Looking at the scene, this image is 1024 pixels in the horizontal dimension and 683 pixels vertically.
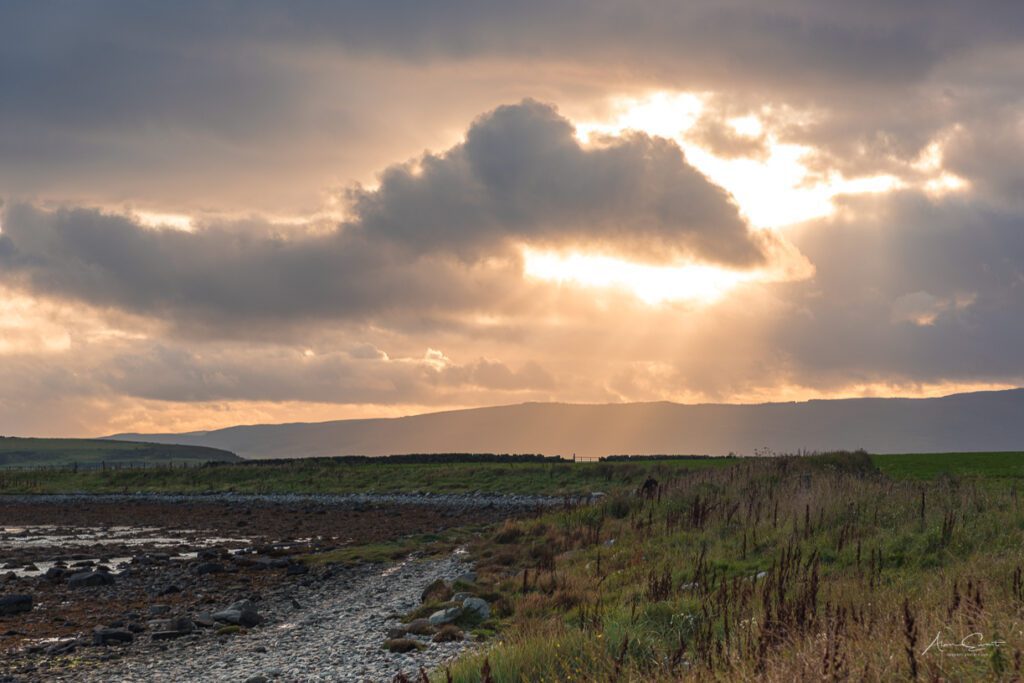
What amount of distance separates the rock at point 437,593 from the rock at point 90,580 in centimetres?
1554

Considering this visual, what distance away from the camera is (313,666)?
678 inches

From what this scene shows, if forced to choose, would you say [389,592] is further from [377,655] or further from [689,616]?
[689,616]

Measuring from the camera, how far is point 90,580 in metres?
31.9

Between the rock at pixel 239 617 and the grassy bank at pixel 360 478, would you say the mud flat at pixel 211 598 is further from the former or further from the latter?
the grassy bank at pixel 360 478

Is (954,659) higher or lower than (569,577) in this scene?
higher

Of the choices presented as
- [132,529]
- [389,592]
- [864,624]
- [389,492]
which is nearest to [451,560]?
[389,592]

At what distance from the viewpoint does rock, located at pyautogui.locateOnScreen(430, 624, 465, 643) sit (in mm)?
18078

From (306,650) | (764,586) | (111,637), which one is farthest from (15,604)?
(764,586)

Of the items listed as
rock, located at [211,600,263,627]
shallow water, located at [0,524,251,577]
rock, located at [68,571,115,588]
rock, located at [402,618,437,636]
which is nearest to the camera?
rock, located at [402,618,437,636]

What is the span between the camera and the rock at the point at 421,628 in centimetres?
1900

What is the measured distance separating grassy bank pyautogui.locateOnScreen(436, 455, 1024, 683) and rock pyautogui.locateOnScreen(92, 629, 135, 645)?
9791 mm

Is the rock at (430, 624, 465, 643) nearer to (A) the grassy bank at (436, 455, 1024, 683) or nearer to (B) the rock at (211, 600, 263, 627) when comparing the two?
(A) the grassy bank at (436, 455, 1024, 683)

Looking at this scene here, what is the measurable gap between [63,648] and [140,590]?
10.2m

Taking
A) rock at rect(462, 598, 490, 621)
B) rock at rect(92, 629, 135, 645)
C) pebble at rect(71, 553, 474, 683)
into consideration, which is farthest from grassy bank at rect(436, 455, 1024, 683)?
rock at rect(92, 629, 135, 645)
